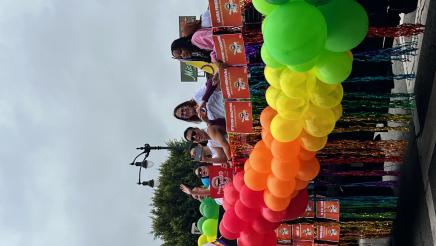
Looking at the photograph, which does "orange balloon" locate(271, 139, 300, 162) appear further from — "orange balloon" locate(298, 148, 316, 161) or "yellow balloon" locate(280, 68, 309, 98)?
"yellow balloon" locate(280, 68, 309, 98)

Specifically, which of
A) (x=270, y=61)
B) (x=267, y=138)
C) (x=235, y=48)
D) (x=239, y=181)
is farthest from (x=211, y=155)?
(x=270, y=61)

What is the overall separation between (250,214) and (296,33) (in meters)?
2.51

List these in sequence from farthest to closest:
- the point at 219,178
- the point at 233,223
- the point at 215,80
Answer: the point at 219,178 < the point at 215,80 < the point at 233,223

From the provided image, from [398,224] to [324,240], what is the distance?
1147mm

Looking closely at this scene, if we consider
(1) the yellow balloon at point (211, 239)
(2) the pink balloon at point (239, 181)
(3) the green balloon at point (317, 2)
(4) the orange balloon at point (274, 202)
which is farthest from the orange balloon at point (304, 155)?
(1) the yellow balloon at point (211, 239)

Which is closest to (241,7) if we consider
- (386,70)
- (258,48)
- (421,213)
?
(258,48)

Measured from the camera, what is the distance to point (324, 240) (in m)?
7.99

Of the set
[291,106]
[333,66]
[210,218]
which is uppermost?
[333,66]

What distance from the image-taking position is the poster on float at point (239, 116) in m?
6.38

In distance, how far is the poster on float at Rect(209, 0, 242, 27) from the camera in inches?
225

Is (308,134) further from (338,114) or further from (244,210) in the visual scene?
(244,210)

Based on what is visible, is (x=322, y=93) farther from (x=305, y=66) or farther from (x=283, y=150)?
(x=283, y=150)

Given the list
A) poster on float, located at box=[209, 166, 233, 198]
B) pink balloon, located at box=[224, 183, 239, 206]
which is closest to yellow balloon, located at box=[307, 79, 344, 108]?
pink balloon, located at box=[224, 183, 239, 206]

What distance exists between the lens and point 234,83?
20.4ft
